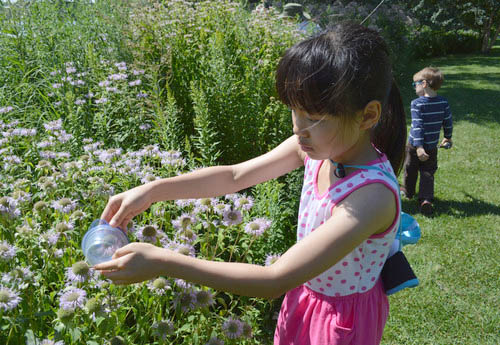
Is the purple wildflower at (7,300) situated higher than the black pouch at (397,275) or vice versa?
the purple wildflower at (7,300)

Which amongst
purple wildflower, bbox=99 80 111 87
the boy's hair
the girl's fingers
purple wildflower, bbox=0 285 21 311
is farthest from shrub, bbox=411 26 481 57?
the girl's fingers

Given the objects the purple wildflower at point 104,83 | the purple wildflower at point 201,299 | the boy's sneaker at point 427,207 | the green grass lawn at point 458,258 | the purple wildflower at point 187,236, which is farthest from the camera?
the boy's sneaker at point 427,207

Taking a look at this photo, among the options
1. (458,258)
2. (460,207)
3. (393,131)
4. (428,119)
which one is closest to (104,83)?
(393,131)

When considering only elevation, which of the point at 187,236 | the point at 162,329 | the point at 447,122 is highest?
the point at 187,236

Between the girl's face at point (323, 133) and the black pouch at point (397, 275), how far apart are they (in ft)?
1.58

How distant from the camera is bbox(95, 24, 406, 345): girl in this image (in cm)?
110

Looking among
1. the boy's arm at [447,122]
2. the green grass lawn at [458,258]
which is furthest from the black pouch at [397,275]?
the boy's arm at [447,122]

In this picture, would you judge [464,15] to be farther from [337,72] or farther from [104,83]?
[337,72]

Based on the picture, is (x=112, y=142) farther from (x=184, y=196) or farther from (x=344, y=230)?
(x=344, y=230)

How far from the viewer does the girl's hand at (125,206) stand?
143cm

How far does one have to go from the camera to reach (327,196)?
1360 millimetres

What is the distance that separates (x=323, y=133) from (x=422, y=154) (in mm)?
3648

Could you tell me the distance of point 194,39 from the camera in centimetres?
474

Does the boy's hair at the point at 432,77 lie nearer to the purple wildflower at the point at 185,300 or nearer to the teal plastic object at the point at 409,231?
the teal plastic object at the point at 409,231
